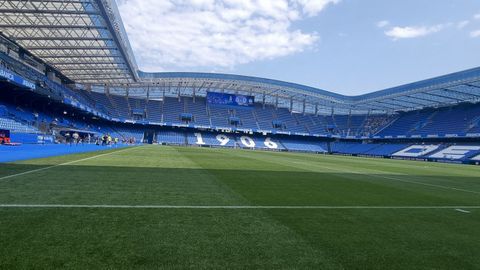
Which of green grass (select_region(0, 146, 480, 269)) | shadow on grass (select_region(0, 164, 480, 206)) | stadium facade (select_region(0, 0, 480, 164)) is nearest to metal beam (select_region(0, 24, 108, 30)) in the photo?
stadium facade (select_region(0, 0, 480, 164))

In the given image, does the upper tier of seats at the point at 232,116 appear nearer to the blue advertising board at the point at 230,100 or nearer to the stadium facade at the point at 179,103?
the stadium facade at the point at 179,103

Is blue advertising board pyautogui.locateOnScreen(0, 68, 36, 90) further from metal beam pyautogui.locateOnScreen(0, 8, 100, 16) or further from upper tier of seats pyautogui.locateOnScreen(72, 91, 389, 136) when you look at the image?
upper tier of seats pyautogui.locateOnScreen(72, 91, 389, 136)

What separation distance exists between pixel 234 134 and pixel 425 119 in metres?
42.1

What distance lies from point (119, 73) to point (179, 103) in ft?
85.1

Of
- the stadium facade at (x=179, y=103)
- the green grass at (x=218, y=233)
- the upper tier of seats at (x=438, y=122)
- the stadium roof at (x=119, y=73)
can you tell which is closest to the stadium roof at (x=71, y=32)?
the stadium roof at (x=119, y=73)

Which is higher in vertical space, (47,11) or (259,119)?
(47,11)

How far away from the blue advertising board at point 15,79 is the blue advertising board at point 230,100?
87.4 ft

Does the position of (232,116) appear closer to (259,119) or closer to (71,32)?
(259,119)

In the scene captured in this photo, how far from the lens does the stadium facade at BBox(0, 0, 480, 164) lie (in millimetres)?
29709

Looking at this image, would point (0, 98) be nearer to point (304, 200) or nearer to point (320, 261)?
point (304, 200)

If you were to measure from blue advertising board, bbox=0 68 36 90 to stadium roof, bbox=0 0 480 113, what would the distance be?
4.47 m

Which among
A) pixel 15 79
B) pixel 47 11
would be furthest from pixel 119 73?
pixel 47 11

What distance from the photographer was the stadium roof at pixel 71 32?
25531 millimetres

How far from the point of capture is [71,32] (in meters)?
30.8
